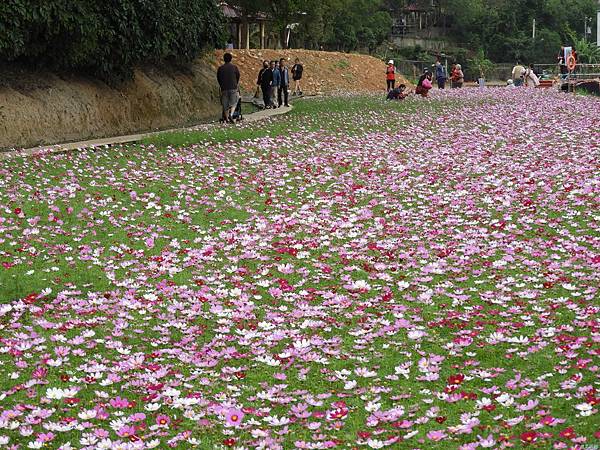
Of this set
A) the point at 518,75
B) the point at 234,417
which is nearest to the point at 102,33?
the point at 234,417

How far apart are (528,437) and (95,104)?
705 inches

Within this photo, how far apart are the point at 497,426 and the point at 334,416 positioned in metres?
0.98

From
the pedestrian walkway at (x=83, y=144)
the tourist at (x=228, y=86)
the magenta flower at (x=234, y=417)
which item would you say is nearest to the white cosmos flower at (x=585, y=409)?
the magenta flower at (x=234, y=417)

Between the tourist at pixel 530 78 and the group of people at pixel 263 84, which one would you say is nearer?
the group of people at pixel 263 84

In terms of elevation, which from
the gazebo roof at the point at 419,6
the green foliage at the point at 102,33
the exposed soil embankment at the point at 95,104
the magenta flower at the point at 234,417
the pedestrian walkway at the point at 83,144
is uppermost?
the gazebo roof at the point at 419,6

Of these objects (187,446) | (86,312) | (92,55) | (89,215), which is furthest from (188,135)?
(187,446)

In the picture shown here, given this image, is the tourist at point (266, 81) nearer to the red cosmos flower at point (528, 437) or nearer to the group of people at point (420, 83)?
the group of people at point (420, 83)

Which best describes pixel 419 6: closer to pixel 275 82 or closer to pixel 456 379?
pixel 275 82

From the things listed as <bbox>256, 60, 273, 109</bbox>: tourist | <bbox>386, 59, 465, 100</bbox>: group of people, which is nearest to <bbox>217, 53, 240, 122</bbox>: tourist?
<bbox>256, 60, 273, 109</bbox>: tourist

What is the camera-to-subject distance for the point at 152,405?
539cm

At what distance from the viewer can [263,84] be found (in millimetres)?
29562

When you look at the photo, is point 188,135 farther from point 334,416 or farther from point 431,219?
point 334,416

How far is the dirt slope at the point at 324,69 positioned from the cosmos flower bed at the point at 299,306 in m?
30.0

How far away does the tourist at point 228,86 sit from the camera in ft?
77.0
